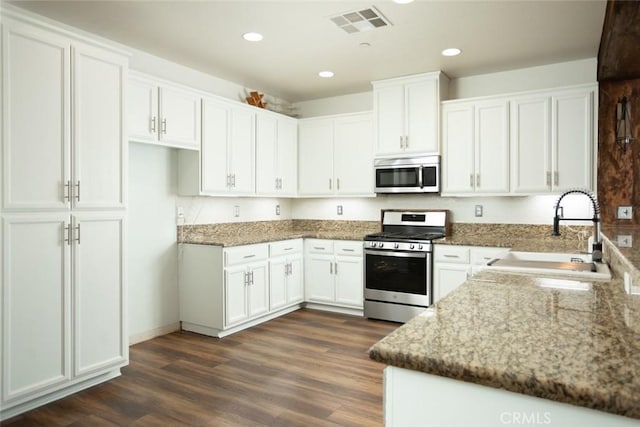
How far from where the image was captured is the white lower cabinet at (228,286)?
13.0 feet

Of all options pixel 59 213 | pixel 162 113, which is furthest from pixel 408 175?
pixel 59 213

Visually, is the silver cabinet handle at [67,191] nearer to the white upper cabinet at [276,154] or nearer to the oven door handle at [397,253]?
the white upper cabinet at [276,154]

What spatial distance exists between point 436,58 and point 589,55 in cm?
141

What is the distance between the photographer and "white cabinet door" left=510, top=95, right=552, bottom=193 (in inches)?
158

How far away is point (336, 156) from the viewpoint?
5.15 m

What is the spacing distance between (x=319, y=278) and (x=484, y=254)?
182 centimetres

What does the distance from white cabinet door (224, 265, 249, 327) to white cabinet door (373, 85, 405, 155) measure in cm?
199

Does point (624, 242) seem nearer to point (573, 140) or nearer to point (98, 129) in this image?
point (573, 140)

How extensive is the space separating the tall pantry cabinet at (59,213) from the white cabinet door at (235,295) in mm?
1019

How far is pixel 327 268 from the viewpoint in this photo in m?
4.88

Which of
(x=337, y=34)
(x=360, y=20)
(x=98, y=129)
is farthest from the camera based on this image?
(x=337, y=34)

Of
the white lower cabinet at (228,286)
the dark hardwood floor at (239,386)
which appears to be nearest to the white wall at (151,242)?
the white lower cabinet at (228,286)

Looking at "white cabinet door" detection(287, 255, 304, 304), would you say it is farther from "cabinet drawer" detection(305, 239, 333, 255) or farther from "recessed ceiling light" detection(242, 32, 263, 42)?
"recessed ceiling light" detection(242, 32, 263, 42)

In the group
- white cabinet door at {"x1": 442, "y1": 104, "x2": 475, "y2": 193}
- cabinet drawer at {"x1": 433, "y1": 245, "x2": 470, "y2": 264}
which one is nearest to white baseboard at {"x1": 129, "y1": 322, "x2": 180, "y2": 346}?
cabinet drawer at {"x1": 433, "y1": 245, "x2": 470, "y2": 264}
